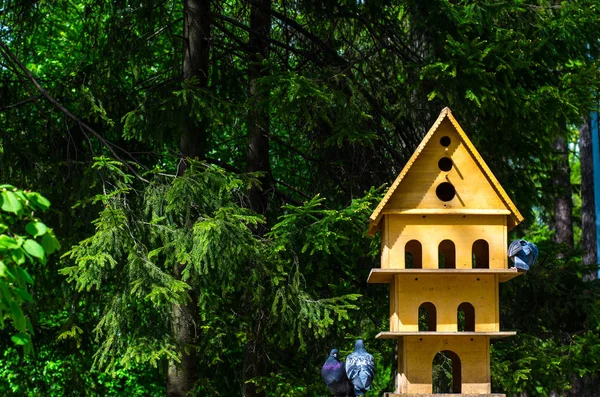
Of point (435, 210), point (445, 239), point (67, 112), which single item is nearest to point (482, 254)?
point (445, 239)

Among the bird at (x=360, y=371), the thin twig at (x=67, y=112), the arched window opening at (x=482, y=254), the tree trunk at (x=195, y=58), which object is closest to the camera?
the bird at (x=360, y=371)

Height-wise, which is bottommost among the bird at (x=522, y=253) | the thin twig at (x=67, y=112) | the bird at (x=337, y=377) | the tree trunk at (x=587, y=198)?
the bird at (x=337, y=377)

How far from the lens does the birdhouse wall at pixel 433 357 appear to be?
17.9 ft

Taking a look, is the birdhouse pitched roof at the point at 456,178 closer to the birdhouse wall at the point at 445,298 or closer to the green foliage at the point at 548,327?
the birdhouse wall at the point at 445,298

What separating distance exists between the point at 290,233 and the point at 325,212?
37 cm

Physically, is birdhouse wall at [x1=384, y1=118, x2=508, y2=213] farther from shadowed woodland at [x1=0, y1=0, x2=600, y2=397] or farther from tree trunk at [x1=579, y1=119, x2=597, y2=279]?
tree trunk at [x1=579, y1=119, x2=597, y2=279]

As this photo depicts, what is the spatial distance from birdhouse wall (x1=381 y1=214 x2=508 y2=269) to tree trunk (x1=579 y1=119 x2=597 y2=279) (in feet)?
37.4

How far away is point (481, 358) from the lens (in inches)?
217

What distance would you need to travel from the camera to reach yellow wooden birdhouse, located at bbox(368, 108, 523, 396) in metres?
5.46

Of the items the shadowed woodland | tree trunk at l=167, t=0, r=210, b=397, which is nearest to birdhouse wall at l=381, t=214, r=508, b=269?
the shadowed woodland

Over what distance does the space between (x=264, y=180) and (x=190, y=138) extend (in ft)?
3.32

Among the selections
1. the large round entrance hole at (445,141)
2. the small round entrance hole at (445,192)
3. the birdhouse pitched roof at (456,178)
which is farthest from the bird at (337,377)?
the large round entrance hole at (445,141)

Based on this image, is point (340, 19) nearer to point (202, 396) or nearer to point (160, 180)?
point (160, 180)

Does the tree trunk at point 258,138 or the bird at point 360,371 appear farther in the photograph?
the tree trunk at point 258,138
